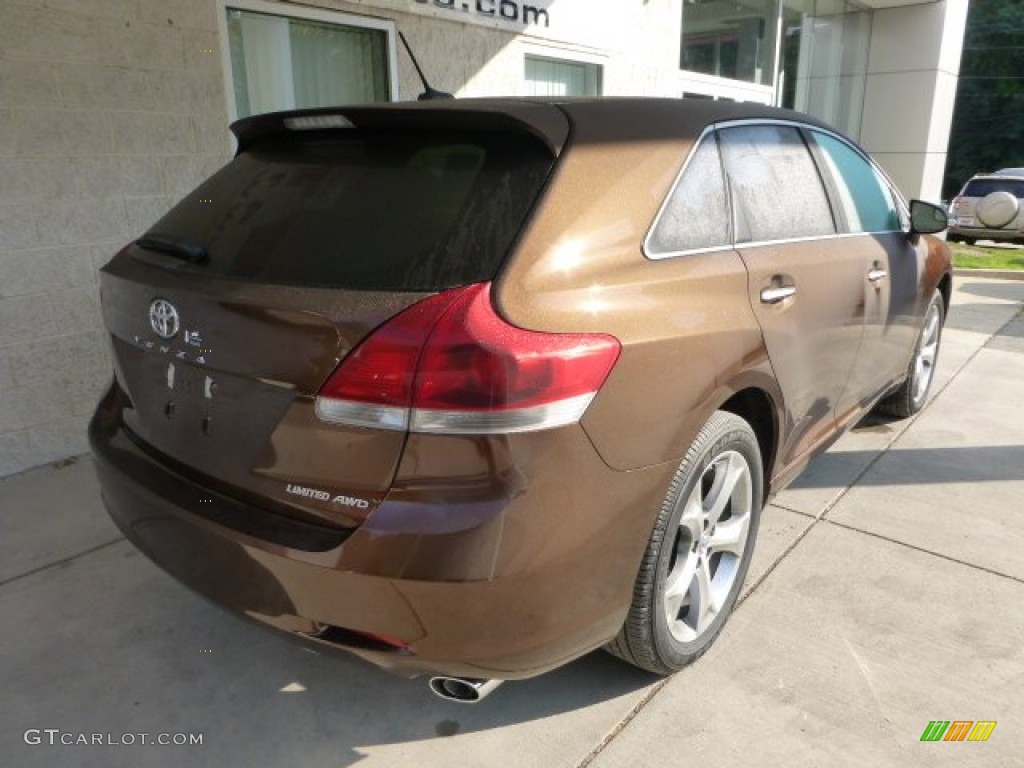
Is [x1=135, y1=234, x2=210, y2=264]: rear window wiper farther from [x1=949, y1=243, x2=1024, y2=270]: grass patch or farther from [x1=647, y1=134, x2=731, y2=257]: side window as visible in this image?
[x1=949, y1=243, x2=1024, y2=270]: grass patch

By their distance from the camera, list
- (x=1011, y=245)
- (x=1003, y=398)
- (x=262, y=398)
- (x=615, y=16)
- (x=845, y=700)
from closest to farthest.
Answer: (x=262, y=398) → (x=845, y=700) → (x=1003, y=398) → (x=615, y=16) → (x=1011, y=245)

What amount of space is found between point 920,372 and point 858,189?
1668 mm

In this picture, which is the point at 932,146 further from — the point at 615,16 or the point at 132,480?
the point at 132,480

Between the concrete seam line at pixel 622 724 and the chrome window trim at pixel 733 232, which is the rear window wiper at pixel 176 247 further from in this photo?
the concrete seam line at pixel 622 724

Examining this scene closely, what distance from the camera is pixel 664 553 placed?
6.86ft

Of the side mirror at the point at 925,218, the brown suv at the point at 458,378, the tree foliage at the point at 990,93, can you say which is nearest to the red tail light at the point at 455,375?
the brown suv at the point at 458,378

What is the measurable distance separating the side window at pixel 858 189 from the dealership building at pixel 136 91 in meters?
3.16

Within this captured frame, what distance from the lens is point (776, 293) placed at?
2.48 m

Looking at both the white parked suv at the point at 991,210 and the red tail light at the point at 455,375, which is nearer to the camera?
the red tail light at the point at 455,375

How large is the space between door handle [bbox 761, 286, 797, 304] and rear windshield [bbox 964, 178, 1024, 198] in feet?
56.2

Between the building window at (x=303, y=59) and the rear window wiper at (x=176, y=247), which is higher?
the building window at (x=303, y=59)

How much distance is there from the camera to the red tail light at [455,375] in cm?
164

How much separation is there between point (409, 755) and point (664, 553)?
885 millimetres

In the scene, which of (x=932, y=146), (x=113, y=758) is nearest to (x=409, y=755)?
(x=113, y=758)
